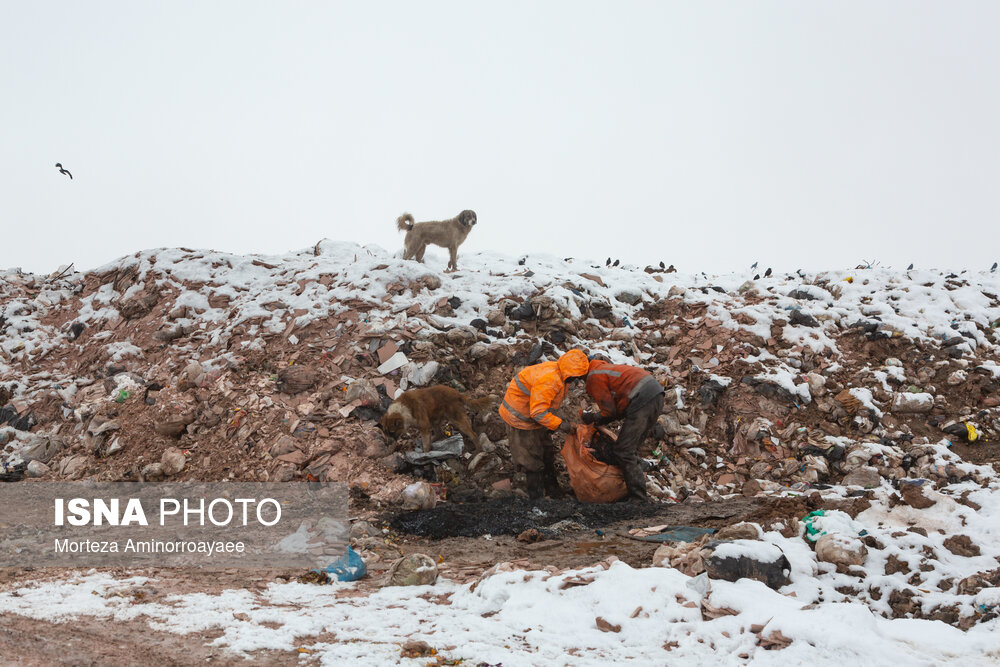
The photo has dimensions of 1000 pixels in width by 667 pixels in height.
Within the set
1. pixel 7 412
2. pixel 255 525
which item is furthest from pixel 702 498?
pixel 7 412

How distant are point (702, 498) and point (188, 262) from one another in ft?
31.8

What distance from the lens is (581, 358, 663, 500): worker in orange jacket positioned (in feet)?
21.2

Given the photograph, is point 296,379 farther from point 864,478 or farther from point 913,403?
point 913,403

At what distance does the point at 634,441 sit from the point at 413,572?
3.23 metres

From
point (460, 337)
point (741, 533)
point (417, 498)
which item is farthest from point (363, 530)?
point (460, 337)

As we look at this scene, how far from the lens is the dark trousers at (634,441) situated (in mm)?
6445

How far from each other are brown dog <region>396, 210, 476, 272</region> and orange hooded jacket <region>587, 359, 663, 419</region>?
4.70 metres

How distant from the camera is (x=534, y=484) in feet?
22.1

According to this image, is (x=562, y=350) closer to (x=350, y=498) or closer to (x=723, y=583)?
(x=350, y=498)

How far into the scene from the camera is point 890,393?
7.77 metres

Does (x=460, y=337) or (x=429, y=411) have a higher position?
(x=460, y=337)

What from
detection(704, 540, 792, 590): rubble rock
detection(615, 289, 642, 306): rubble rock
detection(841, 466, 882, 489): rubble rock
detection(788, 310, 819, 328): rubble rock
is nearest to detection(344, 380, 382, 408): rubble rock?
detection(704, 540, 792, 590): rubble rock

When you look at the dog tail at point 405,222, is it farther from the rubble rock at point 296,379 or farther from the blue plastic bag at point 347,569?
the blue plastic bag at point 347,569

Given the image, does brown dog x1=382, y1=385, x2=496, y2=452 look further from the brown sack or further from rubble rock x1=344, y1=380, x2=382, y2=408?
the brown sack
